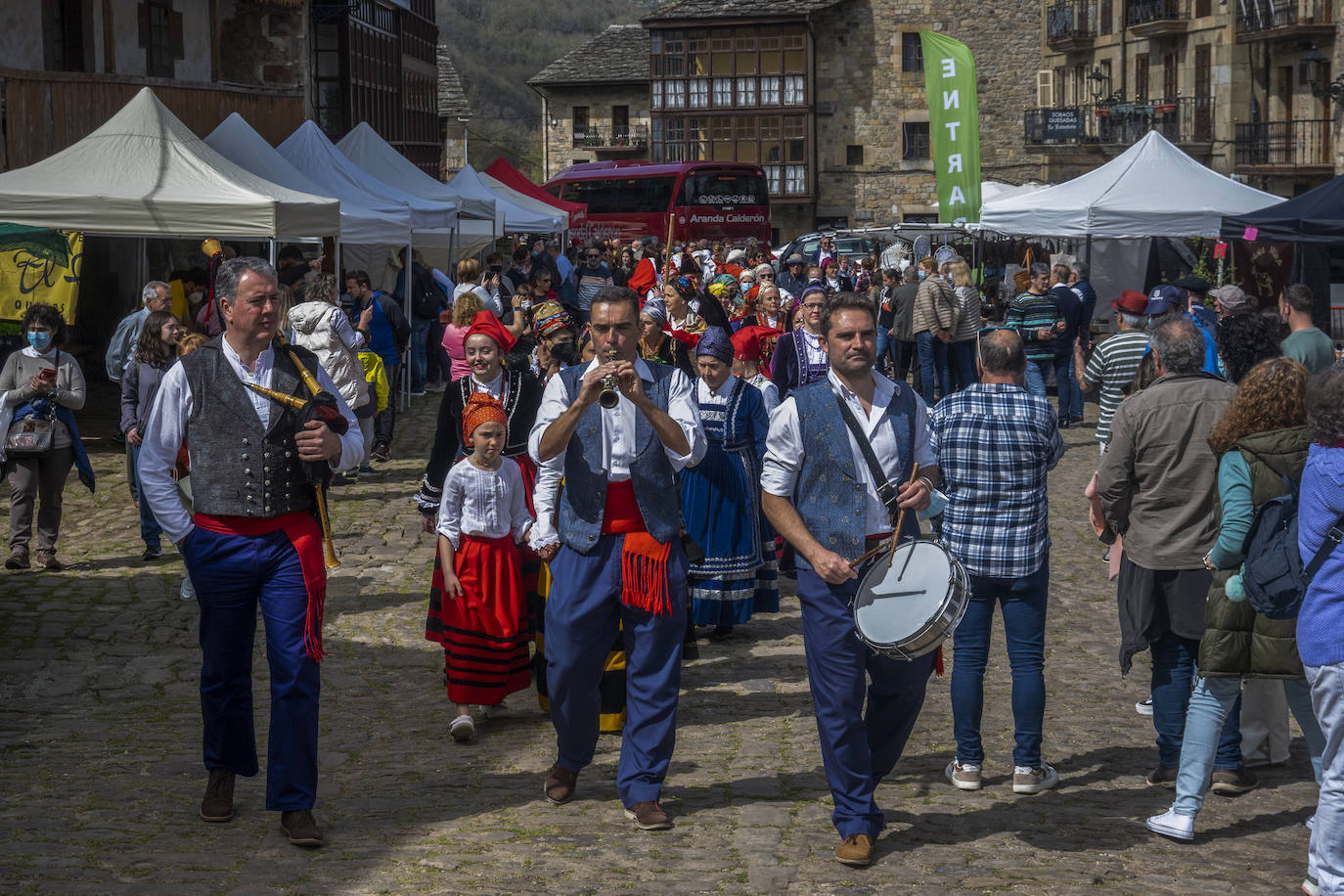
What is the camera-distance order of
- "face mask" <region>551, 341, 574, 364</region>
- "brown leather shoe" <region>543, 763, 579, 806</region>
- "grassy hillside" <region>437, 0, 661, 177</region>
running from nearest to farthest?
"brown leather shoe" <region>543, 763, 579, 806</region>
"face mask" <region>551, 341, 574, 364</region>
"grassy hillside" <region>437, 0, 661, 177</region>

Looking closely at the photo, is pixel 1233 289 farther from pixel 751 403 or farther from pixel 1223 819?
pixel 1223 819

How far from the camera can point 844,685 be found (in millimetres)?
5129

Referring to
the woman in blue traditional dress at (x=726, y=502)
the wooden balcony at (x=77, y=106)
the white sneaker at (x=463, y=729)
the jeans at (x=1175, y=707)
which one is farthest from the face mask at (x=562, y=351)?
the wooden balcony at (x=77, y=106)

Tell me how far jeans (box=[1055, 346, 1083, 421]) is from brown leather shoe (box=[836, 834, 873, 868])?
12.3 metres

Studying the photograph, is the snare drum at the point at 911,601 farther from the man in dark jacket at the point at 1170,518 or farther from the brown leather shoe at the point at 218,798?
the brown leather shoe at the point at 218,798

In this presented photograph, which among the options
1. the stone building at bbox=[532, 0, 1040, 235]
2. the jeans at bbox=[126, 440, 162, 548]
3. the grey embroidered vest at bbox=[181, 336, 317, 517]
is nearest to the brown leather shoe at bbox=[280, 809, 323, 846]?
the grey embroidered vest at bbox=[181, 336, 317, 517]

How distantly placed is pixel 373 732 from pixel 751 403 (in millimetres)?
2630

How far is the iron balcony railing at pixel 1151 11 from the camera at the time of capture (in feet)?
142

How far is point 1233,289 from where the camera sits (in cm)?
1145

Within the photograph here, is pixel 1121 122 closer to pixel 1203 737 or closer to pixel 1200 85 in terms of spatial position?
pixel 1200 85

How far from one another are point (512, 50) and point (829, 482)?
111 meters

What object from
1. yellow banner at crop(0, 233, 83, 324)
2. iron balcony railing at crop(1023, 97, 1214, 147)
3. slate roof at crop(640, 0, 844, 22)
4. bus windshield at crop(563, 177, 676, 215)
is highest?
slate roof at crop(640, 0, 844, 22)

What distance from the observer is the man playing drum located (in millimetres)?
5141

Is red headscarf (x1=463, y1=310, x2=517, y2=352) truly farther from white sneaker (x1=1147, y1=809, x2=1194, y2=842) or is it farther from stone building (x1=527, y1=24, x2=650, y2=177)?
stone building (x1=527, y1=24, x2=650, y2=177)
